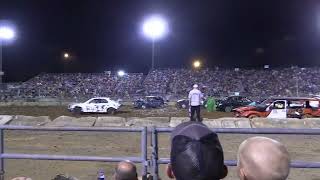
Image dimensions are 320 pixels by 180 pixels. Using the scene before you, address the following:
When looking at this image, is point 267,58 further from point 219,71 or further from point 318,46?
point 219,71

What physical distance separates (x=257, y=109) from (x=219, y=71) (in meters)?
38.6

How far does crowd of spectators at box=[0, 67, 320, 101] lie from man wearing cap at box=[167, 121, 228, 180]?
180 ft

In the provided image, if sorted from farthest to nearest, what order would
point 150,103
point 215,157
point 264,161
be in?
point 150,103 < point 215,157 < point 264,161

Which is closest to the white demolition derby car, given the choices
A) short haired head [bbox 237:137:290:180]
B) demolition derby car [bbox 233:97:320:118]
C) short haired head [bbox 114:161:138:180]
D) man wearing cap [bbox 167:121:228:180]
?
demolition derby car [bbox 233:97:320:118]

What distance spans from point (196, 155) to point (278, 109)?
2638cm

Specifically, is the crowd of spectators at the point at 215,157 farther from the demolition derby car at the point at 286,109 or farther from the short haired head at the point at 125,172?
the demolition derby car at the point at 286,109

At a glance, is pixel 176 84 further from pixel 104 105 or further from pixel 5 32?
pixel 104 105

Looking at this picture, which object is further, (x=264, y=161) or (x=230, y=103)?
(x=230, y=103)

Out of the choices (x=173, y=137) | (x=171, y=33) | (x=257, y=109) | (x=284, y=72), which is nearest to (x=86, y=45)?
(x=171, y=33)

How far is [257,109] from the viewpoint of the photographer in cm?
2942

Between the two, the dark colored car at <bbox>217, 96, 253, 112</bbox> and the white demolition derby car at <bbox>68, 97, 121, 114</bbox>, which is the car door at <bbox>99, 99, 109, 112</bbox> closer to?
the white demolition derby car at <bbox>68, 97, 121, 114</bbox>

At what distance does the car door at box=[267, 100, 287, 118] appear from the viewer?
27.6m

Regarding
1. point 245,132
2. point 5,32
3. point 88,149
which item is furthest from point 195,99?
point 5,32

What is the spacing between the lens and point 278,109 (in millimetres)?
27766
